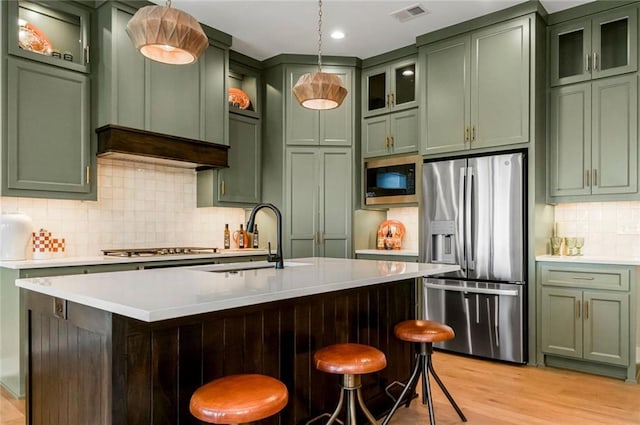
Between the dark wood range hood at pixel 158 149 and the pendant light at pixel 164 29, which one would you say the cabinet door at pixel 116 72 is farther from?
the pendant light at pixel 164 29

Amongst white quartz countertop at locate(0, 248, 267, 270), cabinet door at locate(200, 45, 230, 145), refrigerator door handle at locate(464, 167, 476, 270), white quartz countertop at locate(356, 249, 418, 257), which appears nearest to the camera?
white quartz countertop at locate(0, 248, 267, 270)

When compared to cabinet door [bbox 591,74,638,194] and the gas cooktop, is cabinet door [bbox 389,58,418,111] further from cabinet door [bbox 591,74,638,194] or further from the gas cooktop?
the gas cooktop

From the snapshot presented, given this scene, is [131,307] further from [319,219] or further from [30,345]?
[319,219]

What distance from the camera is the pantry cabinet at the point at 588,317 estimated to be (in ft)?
11.1

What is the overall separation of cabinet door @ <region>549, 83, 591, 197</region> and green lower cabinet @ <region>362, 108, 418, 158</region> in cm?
127

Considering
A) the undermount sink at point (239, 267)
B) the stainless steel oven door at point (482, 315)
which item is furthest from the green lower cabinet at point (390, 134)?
the undermount sink at point (239, 267)

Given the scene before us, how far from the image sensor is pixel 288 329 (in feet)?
7.13

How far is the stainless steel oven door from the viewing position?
12.3ft

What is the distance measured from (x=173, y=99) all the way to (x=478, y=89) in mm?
2724

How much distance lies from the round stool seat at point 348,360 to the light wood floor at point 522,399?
0.78 m

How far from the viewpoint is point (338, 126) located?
16.3 ft

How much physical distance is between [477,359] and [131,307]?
3.38 meters

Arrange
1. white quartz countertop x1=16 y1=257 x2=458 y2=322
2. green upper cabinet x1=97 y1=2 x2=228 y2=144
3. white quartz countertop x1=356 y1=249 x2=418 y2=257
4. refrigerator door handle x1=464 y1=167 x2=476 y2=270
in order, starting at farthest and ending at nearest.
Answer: white quartz countertop x1=356 y1=249 x2=418 y2=257 → refrigerator door handle x1=464 y1=167 x2=476 y2=270 → green upper cabinet x1=97 y1=2 x2=228 y2=144 → white quartz countertop x1=16 y1=257 x2=458 y2=322

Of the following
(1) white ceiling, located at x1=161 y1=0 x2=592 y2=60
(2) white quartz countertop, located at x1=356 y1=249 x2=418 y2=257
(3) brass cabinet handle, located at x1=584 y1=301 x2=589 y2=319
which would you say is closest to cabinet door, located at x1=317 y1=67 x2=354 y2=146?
(1) white ceiling, located at x1=161 y1=0 x2=592 y2=60
